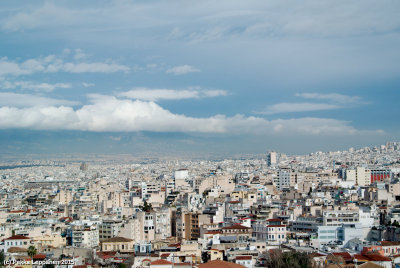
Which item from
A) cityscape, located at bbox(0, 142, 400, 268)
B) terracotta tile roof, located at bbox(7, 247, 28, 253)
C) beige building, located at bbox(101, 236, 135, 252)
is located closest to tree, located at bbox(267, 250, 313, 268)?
cityscape, located at bbox(0, 142, 400, 268)

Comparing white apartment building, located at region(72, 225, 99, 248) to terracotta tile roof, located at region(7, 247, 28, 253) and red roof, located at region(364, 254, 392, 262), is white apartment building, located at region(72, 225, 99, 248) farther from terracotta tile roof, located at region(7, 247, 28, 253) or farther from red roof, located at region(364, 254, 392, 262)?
red roof, located at region(364, 254, 392, 262)

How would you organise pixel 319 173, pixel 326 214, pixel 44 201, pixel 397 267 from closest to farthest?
pixel 397 267
pixel 326 214
pixel 44 201
pixel 319 173

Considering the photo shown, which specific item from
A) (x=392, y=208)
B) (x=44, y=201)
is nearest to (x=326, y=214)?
(x=392, y=208)

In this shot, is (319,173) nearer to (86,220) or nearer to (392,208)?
(392,208)

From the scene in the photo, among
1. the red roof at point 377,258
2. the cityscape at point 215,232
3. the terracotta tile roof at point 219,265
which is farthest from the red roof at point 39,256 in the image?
the red roof at point 377,258

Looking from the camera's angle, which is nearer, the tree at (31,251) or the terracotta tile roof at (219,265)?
the terracotta tile roof at (219,265)

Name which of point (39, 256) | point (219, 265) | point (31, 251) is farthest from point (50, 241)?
point (219, 265)

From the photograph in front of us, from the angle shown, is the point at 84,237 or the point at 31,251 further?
the point at 84,237

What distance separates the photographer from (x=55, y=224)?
41.3 meters

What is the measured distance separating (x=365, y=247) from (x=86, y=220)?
17.5 metres

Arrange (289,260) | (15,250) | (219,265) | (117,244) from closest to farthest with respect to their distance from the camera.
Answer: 1. (219,265)
2. (289,260)
3. (15,250)
4. (117,244)

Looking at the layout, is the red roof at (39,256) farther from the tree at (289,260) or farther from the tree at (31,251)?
the tree at (289,260)

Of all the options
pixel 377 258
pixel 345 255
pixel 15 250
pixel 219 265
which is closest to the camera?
pixel 219 265

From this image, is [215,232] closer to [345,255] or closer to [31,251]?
[345,255]
